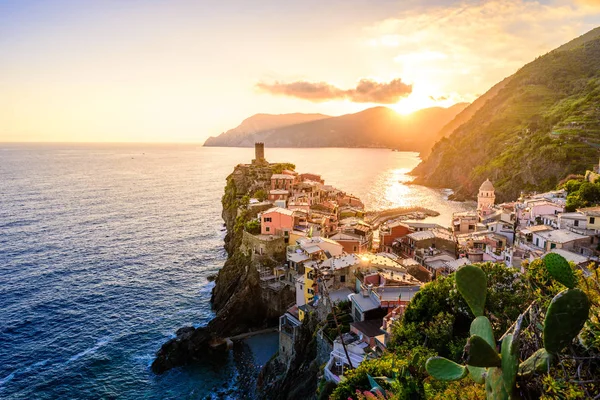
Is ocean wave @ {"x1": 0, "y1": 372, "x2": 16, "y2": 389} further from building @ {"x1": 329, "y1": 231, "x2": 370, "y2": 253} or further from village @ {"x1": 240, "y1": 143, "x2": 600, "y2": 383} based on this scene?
building @ {"x1": 329, "y1": 231, "x2": 370, "y2": 253}

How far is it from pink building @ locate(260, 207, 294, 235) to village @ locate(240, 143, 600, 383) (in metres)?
0.12

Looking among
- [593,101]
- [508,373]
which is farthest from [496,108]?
[508,373]

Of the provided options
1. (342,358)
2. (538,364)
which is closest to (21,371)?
(342,358)

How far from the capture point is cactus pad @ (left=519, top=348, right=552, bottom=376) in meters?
6.65

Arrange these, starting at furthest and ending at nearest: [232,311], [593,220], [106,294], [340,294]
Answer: [106,294], [232,311], [593,220], [340,294]

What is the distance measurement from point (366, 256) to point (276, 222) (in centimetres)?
1391

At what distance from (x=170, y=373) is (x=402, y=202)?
78.5m

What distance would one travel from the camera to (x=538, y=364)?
267 inches

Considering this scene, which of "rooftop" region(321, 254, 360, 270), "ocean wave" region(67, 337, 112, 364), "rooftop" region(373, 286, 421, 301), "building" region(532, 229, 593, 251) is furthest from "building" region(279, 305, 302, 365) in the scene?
"building" region(532, 229, 593, 251)

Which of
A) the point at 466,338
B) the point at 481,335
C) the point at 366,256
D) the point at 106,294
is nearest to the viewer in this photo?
the point at 481,335

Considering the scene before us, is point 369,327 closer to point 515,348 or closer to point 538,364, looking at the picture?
point 538,364

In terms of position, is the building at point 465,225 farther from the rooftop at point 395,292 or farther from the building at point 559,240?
the rooftop at point 395,292

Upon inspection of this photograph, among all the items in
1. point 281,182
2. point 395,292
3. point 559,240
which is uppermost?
point 281,182

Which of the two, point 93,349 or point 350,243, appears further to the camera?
point 350,243
